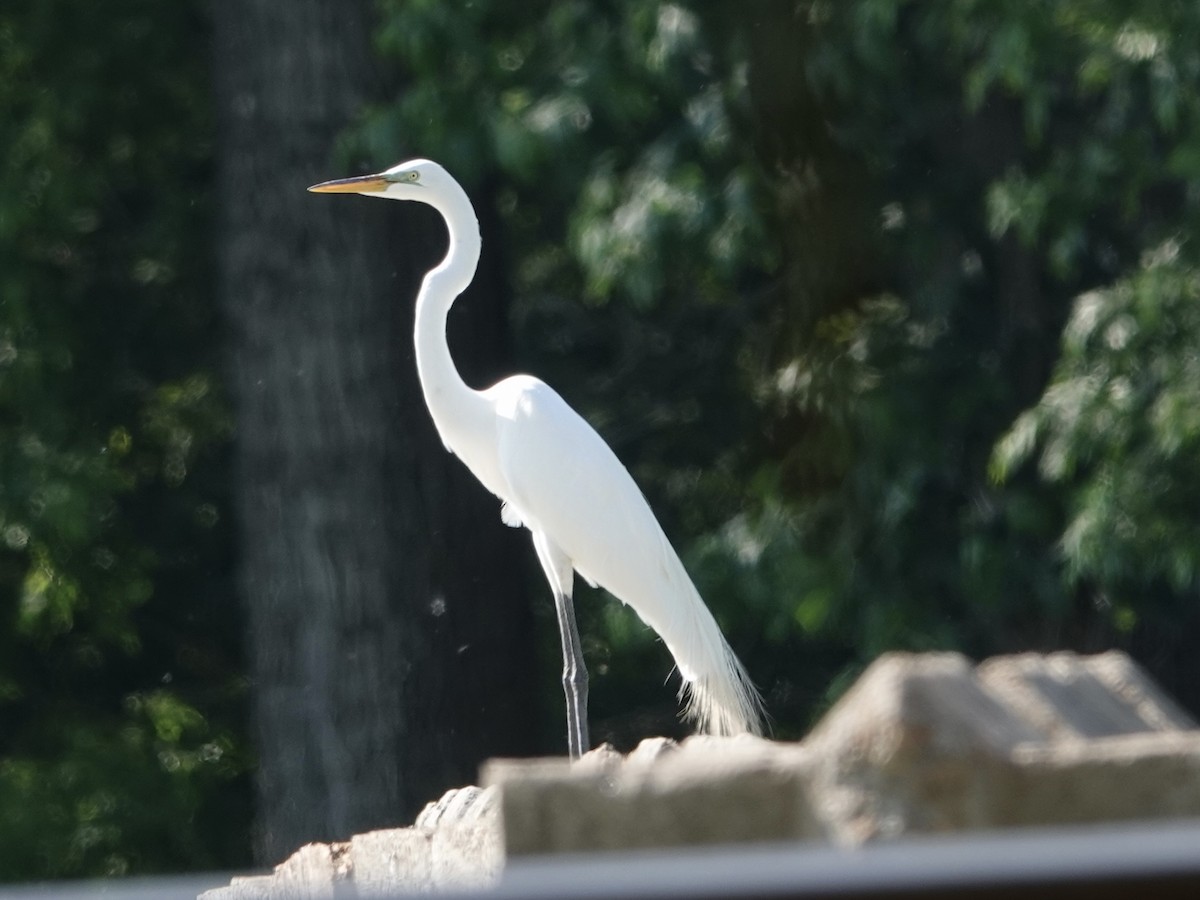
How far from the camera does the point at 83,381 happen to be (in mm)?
7008

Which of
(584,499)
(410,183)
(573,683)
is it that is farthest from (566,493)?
(410,183)

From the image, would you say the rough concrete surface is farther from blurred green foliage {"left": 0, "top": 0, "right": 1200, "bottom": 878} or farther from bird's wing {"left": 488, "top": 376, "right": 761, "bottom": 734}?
bird's wing {"left": 488, "top": 376, "right": 761, "bottom": 734}

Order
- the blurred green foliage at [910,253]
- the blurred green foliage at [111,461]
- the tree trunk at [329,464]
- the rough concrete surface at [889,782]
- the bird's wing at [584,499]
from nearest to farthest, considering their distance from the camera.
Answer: the rough concrete surface at [889,782] → the blurred green foliage at [910,253] → the bird's wing at [584,499] → the blurred green foliage at [111,461] → the tree trunk at [329,464]

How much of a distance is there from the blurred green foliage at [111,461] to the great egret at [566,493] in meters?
1.51

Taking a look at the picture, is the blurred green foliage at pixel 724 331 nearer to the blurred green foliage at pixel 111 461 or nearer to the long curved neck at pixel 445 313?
the blurred green foliage at pixel 111 461

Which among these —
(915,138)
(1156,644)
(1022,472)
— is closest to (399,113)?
(915,138)

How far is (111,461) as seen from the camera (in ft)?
22.9

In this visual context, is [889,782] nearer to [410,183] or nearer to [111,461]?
[410,183]

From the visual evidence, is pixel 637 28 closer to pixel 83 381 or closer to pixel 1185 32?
pixel 1185 32

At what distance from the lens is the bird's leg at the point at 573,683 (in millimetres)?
5113

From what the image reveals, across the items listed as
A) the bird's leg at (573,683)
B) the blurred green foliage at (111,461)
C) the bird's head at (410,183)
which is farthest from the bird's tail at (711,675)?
the blurred green foliage at (111,461)

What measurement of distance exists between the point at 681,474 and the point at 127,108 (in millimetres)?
2395

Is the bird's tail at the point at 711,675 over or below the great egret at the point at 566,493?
below

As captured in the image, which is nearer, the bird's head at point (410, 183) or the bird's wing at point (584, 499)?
the bird's head at point (410, 183)
